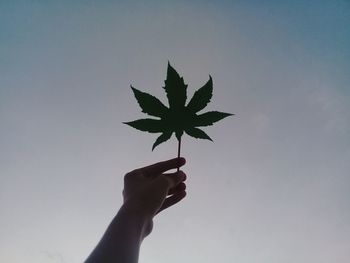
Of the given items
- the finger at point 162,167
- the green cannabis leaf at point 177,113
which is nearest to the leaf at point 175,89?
the green cannabis leaf at point 177,113

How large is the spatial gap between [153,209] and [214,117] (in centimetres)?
88

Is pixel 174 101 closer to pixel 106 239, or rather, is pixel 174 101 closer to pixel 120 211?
pixel 120 211

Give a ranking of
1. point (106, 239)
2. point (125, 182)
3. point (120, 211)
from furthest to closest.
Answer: point (125, 182) → point (120, 211) → point (106, 239)

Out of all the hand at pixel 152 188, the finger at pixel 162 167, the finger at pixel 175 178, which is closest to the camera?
the hand at pixel 152 188

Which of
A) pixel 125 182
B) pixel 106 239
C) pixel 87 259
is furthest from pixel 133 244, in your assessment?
pixel 125 182

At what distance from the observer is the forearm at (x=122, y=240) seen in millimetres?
1347

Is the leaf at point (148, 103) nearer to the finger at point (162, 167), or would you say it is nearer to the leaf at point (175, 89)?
the leaf at point (175, 89)

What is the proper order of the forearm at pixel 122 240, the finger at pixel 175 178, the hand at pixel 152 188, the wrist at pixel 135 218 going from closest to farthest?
the forearm at pixel 122 240 → the wrist at pixel 135 218 → the hand at pixel 152 188 → the finger at pixel 175 178

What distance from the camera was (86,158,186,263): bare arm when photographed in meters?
1.39

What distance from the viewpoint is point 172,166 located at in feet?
7.19

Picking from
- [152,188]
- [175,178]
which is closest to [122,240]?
[152,188]

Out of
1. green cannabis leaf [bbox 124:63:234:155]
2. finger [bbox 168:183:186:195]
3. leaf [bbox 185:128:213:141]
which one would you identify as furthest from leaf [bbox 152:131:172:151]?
finger [bbox 168:183:186:195]

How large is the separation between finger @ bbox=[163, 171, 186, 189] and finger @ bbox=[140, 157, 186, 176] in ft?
0.21

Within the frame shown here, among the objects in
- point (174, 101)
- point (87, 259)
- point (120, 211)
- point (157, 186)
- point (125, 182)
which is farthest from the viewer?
point (174, 101)
